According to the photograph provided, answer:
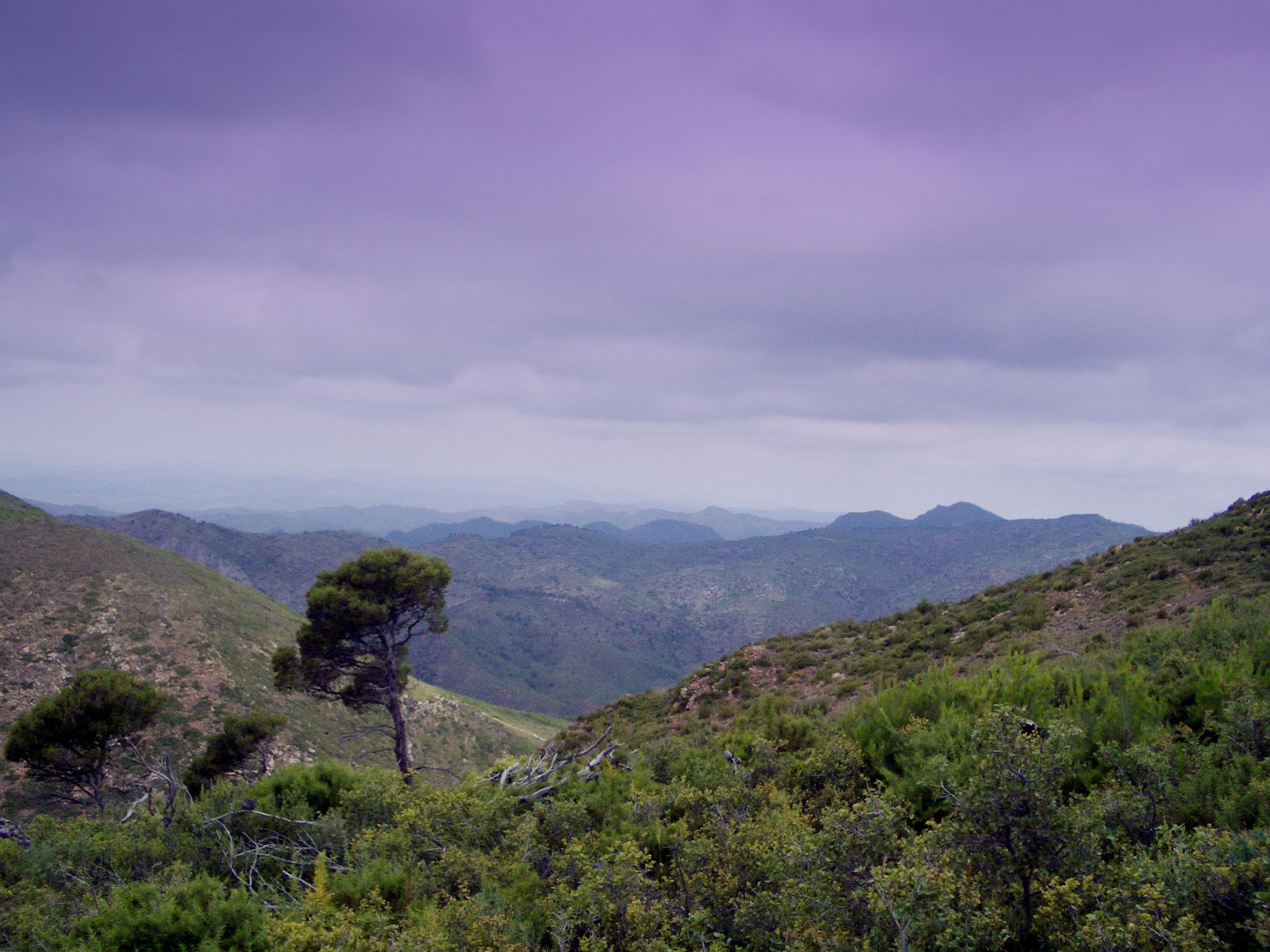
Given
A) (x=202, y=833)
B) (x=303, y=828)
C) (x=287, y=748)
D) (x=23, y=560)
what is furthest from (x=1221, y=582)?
(x=23, y=560)

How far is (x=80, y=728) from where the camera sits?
65.7 ft

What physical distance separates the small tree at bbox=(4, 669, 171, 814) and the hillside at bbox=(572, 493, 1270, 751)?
16706mm

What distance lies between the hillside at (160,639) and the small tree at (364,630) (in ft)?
42.4

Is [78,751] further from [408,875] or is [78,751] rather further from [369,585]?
[408,875]

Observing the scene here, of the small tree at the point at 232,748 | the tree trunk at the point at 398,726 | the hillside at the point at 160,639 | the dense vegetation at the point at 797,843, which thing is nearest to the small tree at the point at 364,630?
the tree trunk at the point at 398,726

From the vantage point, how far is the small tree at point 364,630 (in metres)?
20.0

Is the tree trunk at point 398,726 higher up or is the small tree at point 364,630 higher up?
the small tree at point 364,630

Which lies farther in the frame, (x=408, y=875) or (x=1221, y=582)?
(x=1221, y=582)

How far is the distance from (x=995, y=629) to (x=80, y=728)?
31.2m

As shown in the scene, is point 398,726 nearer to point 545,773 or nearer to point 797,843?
point 545,773

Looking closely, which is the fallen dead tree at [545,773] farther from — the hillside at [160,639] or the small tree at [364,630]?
the hillside at [160,639]

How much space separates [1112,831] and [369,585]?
2105 centimetres

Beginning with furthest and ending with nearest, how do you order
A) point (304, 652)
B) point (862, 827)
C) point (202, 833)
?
point (304, 652)
point (202, 833)
point (862, 827)

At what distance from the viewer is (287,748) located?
1363 inches
